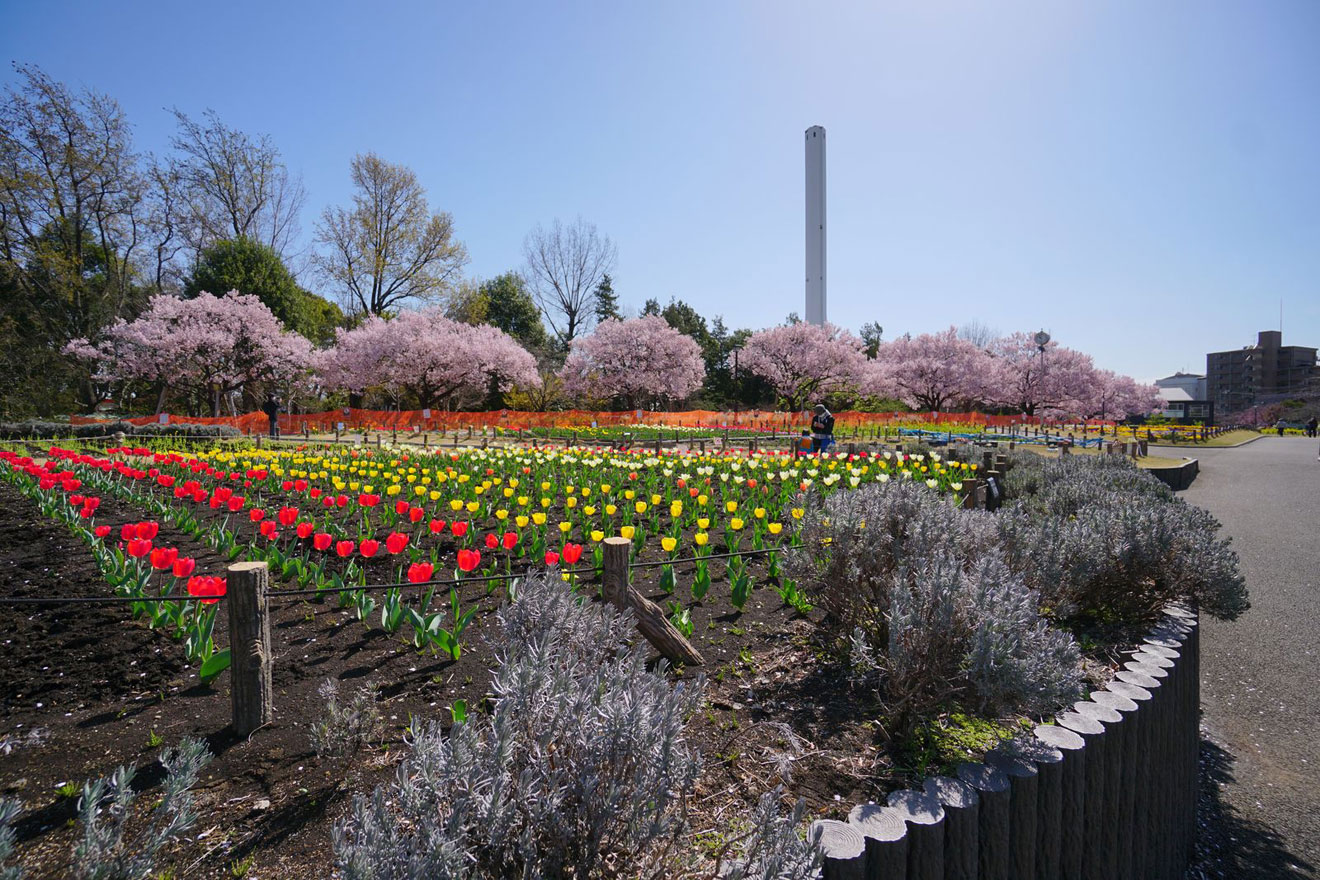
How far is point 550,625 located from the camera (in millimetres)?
2594

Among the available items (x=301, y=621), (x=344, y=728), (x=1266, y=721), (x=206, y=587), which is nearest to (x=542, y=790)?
(x=344, y=728)

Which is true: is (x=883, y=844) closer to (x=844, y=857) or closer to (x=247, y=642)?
(x=844, y=857)

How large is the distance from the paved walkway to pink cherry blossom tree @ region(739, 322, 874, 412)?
3068 cm

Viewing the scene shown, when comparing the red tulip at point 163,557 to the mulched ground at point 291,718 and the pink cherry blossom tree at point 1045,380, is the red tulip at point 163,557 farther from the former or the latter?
the pink cherry blossom tree at point 1045,380

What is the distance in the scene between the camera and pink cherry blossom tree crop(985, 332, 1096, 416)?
44094 mm

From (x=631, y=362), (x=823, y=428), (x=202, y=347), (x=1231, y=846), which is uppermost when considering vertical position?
(x=631, y=362)

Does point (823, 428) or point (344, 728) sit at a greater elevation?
point (823, 428)

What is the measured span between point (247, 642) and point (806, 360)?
127 ft

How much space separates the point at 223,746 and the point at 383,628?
124cm

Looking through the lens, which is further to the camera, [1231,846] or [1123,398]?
[1123,398]

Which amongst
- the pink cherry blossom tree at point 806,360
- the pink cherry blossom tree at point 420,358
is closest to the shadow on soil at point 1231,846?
the pink cherry blossom tree at point 420,358

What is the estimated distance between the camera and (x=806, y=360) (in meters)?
39.7

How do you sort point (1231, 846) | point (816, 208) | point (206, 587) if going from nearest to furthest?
point (206, 587)
point (1231, 846)
point (816, 208)

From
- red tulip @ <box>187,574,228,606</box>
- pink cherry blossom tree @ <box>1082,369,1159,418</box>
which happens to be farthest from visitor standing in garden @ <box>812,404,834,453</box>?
pink cherry blossom tree @ <box>1082,369,1159,418</box>
